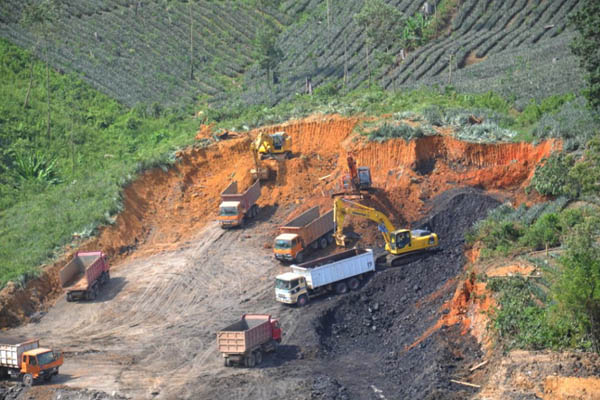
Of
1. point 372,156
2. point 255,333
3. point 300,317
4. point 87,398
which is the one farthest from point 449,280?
point 87,398

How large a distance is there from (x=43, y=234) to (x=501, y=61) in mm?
47361

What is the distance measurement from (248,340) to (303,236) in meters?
11.8

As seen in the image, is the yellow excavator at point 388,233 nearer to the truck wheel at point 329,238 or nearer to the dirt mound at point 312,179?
the truck wheel at point 329,238

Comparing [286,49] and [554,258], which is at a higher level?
[286,49]

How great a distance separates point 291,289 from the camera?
38.1 m

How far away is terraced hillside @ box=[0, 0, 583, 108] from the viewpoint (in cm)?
7331

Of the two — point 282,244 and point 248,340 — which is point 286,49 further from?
point 248,340

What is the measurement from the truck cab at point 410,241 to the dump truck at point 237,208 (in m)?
10.4

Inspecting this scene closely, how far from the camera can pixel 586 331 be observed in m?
26.2

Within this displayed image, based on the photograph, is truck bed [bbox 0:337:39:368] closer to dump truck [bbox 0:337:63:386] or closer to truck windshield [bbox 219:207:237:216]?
dump truck [bbox 0:337:63:386]

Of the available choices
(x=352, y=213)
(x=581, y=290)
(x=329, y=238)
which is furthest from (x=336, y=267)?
(x=581, y=290)

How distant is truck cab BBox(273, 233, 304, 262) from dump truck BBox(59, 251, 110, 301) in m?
10.0

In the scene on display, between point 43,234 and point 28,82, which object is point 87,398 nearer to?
point 43,234

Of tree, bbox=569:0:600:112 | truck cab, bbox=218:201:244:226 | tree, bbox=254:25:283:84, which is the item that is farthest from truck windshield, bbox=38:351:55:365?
tree, bbox=254:25:283:84
